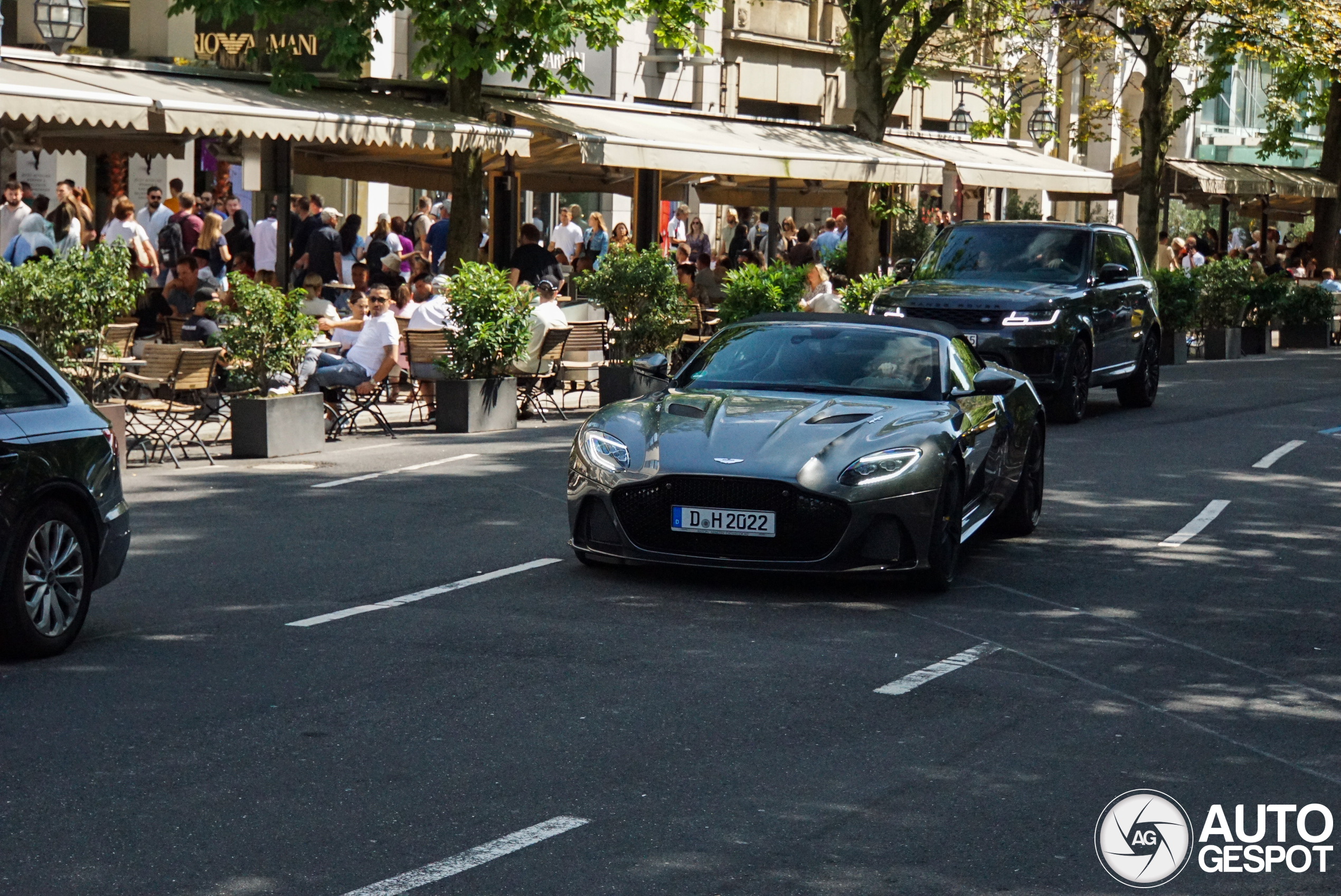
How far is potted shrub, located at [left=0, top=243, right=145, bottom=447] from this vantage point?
1494cm

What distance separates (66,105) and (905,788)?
13.4 metres

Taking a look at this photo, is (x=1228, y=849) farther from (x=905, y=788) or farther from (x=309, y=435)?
(x=309, y=435)

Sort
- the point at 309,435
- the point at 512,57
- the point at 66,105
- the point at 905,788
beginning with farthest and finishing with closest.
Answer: the point at 512,57, the point at 66,105, the point at 309,435, the point at 905,788

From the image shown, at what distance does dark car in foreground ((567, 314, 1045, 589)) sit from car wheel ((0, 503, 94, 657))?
2716mm

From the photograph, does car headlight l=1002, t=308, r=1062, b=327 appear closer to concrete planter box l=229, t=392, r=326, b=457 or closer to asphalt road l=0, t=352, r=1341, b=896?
asphalt road l=0, t=352, r=1341, b=896

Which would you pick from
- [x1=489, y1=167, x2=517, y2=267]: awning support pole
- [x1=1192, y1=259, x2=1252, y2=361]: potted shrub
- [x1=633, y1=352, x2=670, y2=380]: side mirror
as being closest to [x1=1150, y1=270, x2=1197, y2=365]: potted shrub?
[x1=1192, y1=259, x2=1252, y2=361]: potted shrub

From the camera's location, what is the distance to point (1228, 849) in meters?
6.04

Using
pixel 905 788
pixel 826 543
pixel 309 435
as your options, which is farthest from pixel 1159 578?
pixel 309 435

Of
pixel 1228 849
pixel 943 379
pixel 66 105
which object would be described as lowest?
pixel 1228 849

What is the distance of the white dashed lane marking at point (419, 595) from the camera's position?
30.5 ft

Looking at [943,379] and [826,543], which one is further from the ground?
[943,379]

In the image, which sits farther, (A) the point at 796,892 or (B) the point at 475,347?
(B) the point at 475,347

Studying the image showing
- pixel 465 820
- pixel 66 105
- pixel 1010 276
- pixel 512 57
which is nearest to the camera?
pixel 465 820

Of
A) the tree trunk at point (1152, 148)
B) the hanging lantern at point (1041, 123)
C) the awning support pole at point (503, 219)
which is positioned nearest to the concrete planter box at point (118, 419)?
the awning support pole at point (503, 219)
